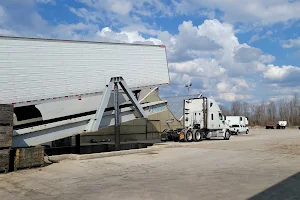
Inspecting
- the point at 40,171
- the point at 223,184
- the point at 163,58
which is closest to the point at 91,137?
the point at 163,58

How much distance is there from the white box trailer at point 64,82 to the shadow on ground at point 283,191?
28.4 ft

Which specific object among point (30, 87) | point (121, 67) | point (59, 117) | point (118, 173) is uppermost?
point (121, 67)

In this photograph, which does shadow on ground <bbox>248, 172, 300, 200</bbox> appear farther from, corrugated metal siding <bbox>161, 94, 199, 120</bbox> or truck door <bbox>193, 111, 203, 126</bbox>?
corrugated metal siding <bbox>161, 94, 199, 120</bbox>

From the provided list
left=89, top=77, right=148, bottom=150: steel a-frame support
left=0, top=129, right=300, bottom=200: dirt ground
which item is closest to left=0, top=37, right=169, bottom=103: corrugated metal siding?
left=89, top=77, right=148, bottom=150: steel a-frame support

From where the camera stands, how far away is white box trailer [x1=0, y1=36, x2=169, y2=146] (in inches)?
483

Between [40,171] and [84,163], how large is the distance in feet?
7.58

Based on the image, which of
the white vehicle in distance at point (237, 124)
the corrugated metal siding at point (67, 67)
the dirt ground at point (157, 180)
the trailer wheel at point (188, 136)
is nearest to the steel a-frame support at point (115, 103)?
the corrugated metal siding at point (67, 67)

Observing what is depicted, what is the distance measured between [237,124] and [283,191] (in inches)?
1400

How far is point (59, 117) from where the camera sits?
546 inches

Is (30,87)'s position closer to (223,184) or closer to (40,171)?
(40,171)

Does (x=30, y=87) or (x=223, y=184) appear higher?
(x=30, y=87)

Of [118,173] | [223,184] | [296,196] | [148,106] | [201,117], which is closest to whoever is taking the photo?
[296,196]

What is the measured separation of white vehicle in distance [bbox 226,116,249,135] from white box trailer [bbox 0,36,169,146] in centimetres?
2696

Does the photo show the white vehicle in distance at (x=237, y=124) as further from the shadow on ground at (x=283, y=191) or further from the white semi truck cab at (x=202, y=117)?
the shadow on ground at (x=283, y=191)
